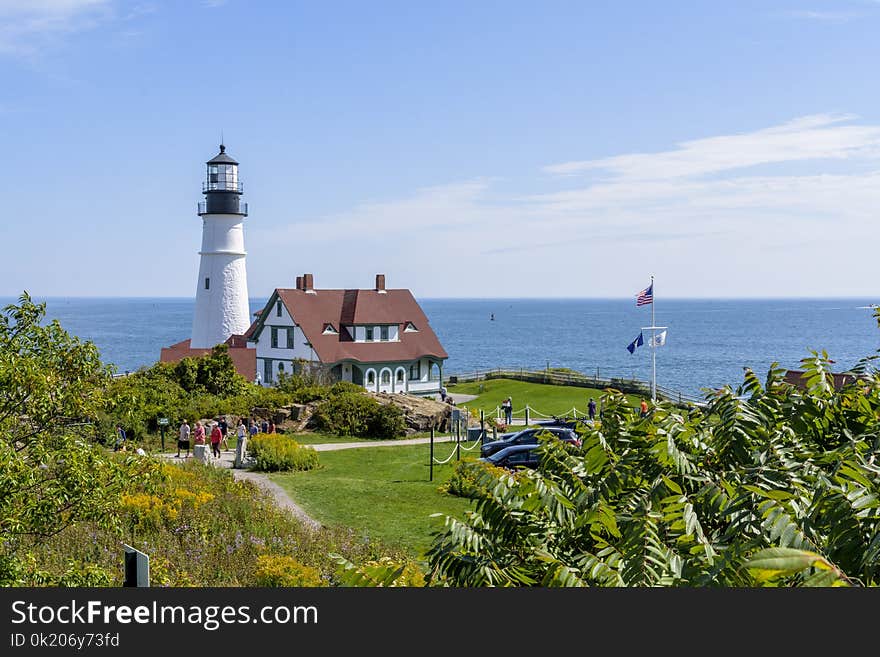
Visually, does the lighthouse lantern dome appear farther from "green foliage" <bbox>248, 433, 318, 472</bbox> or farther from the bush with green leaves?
the bush with green leaves

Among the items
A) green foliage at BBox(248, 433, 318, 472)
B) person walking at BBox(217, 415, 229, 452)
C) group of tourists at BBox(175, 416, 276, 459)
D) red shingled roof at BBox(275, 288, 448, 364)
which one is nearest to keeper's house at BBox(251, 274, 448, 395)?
red shingled roof at BBox(275, 288, 448, 364)

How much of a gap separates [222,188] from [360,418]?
2988 cm

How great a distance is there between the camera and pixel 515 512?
7219 mm

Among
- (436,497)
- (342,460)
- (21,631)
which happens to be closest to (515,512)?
(21,631)

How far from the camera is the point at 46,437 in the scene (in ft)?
32.1

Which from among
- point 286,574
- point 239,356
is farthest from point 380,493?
point 239,356

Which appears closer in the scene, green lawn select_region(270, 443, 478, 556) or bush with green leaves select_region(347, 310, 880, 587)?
bush with green leaves select_region(347, 310, 880, 587)

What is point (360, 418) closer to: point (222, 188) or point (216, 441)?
point (216, 441)

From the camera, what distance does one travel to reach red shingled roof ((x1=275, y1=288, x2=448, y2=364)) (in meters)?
57.5

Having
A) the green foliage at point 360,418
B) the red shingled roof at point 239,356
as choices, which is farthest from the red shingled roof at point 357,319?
the green foliage at point 360,418

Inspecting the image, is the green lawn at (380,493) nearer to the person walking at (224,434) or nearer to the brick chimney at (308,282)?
the person walking at (224,434)

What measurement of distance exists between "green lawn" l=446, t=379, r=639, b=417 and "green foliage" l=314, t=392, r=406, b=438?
817cm

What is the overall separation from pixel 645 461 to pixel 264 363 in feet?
177

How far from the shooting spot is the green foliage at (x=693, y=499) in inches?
199
